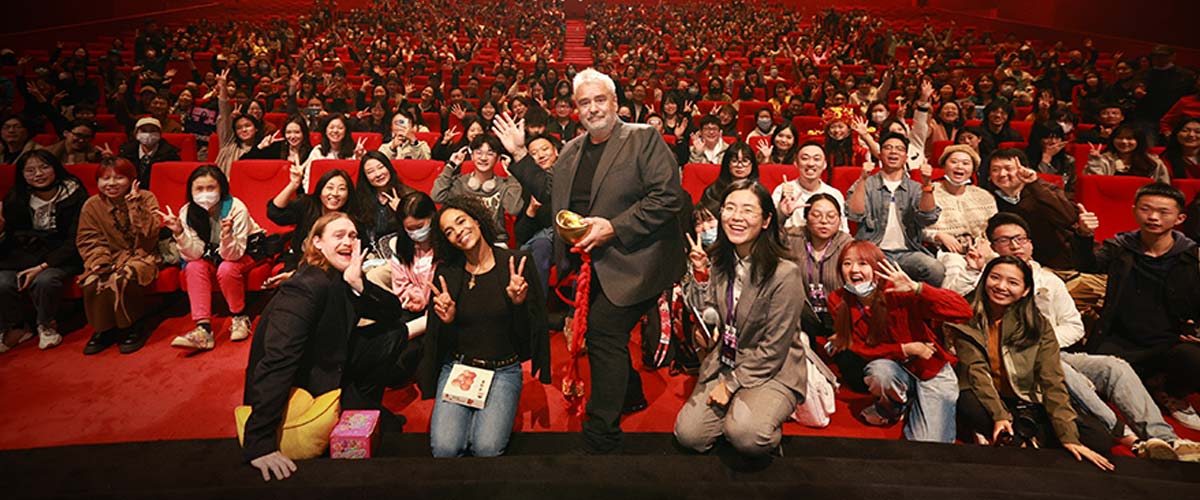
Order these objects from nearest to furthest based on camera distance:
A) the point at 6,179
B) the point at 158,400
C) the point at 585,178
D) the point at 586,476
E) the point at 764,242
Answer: the point at 586,476
the point at 764,242
the point at 585,178
the point at 158,400
the point at 6,179

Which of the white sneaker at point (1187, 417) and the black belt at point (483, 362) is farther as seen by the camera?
the white sneaker at point (1187, 417)

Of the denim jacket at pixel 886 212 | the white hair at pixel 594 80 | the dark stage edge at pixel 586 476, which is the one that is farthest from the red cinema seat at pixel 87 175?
the denim jacket at pixel 886 212

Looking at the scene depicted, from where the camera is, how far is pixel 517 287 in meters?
1.81

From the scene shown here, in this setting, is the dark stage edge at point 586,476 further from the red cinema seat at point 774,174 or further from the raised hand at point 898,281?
the red cinema seat at point 774,174

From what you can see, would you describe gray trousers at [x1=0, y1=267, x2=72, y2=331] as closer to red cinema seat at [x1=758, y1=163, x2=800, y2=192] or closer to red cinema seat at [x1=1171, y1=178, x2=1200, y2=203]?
red cinema seat at [x1=758, y1=163, x2=800, y2=192]

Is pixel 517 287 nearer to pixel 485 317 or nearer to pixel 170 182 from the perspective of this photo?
pixel 485 317

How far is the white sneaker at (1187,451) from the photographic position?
5.84ft

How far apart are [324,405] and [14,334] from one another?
7.77 ft

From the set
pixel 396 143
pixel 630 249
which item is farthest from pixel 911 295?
pixel 396 143

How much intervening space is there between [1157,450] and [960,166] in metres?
1.49

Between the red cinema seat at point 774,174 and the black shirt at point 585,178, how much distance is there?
1.82m

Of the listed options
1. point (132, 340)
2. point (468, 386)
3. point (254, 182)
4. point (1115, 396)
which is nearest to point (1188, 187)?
point (1115, 396)

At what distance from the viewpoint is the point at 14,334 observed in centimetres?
264

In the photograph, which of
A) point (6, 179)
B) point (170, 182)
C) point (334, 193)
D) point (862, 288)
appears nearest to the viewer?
point (862, 288)
